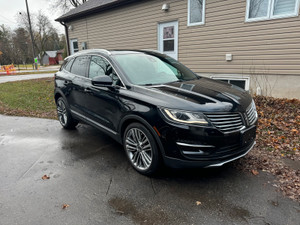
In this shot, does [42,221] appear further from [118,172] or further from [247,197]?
[247,197]

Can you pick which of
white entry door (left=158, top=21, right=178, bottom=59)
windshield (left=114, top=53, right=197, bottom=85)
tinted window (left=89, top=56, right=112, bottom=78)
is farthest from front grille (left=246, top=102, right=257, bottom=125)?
white entry door (left=158, top=21, right=178, bottom=59)

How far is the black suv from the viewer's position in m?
2.59

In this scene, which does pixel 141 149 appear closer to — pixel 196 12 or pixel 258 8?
pixel 258 8

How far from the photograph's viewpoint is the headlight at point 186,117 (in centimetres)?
256

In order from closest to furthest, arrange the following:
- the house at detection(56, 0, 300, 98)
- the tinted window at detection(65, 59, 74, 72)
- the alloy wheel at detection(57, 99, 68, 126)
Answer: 1. the tinted window at detection(65, 59, 74, 72)
2. the alloy wheel at detection(57, 99, 68, 126)
3. the house at detection(56, 0, 300, 98)

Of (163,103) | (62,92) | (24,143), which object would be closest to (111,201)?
(163,103)

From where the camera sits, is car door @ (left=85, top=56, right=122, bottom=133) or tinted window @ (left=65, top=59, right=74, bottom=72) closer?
car door @ (left=85, top=56, right=122, bottom=133)

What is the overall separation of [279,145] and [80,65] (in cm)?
417

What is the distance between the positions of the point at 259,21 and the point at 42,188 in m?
7.12

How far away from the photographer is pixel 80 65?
4516 millimetres

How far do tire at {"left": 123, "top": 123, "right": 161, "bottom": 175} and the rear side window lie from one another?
1.82m

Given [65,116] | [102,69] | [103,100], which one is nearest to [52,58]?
[65,116]

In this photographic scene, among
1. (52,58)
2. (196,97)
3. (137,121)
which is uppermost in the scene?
(52,58)

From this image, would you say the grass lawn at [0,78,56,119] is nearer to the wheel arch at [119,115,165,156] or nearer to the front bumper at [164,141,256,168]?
the wheel arch at [119,115,165,156]
